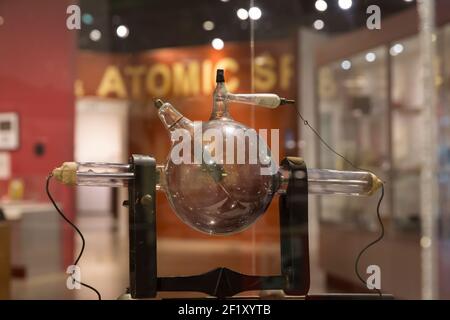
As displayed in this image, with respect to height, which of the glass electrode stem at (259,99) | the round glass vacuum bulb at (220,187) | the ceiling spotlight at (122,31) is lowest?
the round glass vacuum bulb at (220,187)

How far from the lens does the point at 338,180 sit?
1.21 meters

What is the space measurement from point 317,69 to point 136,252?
2711 mm

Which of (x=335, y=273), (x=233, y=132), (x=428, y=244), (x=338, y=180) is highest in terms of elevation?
(x=233, y=132)

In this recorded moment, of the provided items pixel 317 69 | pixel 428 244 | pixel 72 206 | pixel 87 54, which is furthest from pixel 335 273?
pixel 87 54

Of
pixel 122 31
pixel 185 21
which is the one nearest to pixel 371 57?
pixel 185 21

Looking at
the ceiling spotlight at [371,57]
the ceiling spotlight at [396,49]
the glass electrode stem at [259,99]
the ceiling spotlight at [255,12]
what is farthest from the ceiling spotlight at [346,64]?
the glass electrode stem at [259,99]

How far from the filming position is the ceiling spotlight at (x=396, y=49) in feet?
9.77

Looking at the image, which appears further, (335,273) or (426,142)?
(335,273)

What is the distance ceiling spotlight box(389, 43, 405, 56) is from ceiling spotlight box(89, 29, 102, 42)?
65.5 inches

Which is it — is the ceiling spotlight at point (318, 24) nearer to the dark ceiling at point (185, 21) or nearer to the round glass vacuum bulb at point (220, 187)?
the dark ceiling at point (185, 21)

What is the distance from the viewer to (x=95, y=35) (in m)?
3.27

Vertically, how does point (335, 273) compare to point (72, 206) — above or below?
below

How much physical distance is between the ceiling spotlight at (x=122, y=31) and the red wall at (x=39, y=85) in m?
0.38
